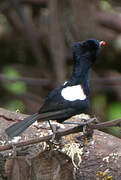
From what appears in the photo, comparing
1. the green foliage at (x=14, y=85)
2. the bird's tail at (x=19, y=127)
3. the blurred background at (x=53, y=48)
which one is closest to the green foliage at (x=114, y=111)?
the blurred background at (x=53, y=48)

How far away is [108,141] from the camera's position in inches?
86.9

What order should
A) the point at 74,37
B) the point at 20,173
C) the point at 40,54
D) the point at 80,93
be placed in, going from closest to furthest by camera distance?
the point at 20,173
the point at 80,93
the point at 74,37
the point at 40,54

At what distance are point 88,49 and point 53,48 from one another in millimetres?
3184

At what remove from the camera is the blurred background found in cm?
484

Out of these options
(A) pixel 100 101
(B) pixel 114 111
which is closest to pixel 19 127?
(B) pixel 114 111

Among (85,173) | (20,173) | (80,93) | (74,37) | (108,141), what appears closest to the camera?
(20,173)

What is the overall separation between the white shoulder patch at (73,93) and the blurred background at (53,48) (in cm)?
259

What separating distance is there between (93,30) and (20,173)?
3.40 meters

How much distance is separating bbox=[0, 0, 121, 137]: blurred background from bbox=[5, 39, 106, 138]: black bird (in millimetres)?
2544

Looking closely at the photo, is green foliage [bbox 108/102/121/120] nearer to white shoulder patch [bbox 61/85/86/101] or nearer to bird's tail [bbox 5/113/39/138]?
white shoulder patch [bbox 61/85/86/101]

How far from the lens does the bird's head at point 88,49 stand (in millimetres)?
1922

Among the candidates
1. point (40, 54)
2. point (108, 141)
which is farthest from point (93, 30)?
point (108, 141)

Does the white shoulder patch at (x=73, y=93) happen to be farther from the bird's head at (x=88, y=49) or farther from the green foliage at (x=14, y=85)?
the green foliage at (x=14, y=85)

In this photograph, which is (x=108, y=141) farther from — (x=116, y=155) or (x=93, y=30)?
(x=93, y=30)
